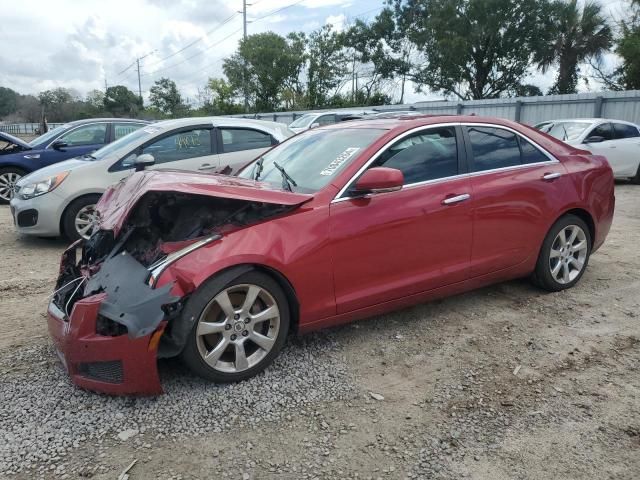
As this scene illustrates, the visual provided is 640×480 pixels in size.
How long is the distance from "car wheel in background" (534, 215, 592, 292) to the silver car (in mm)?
3780

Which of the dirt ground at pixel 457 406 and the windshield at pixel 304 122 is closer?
the dirt ground at pixel 457 406

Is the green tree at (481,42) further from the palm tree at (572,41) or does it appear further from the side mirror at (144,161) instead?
the side mirror at (144,161)

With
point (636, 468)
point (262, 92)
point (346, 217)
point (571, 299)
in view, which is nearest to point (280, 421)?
point (346, 217)

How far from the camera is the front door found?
3422mm

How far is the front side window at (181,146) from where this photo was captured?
6.62 meters

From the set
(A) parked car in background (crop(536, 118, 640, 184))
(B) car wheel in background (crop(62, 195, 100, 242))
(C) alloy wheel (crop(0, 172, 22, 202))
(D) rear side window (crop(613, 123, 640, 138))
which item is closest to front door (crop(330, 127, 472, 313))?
(B) car wheel in background (crop(62, 195, 100, 242))

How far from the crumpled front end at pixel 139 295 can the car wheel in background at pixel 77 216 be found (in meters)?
3.42

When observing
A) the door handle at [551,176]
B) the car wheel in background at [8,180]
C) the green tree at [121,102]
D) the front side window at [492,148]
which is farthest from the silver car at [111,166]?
the green tree at [121,102]

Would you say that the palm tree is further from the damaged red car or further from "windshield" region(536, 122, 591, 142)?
the damaged red car

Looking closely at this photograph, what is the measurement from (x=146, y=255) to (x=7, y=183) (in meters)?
8.14

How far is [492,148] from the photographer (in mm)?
4215

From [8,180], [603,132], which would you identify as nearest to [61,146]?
[8,180]

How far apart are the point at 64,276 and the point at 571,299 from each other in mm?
4082

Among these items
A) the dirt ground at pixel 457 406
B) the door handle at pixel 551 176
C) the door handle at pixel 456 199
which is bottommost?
the dirt ground at pixel 457 406
